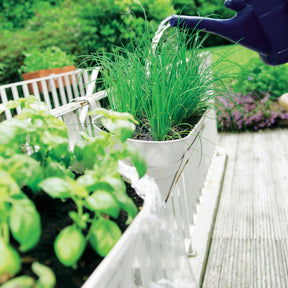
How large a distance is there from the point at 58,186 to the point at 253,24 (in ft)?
2.82

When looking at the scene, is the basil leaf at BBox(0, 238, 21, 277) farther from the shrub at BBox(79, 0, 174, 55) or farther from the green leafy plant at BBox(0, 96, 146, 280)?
the shrub at BBox(79, 0, 174, 55)

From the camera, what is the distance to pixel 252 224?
6.23 ft

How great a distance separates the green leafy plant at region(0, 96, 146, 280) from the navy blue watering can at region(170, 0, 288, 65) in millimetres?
588

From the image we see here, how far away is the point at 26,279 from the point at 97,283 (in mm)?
85

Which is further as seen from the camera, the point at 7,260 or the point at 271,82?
the point at 271,82

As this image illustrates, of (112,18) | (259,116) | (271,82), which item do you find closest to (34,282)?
(259,116)

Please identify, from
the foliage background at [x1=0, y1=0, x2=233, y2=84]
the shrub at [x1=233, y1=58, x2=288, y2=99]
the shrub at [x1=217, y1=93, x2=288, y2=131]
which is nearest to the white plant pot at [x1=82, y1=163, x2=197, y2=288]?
the foliage background at [x1=0, y1=0, x2=233, y2=84]

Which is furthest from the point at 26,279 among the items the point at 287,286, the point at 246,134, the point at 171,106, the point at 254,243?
the point at 246,134

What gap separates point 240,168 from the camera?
9.06ft

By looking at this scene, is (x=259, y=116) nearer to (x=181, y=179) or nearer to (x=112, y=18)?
(x=112, y=18)

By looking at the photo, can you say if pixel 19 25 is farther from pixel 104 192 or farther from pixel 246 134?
pixel 104 192

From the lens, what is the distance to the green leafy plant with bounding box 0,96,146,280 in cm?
34

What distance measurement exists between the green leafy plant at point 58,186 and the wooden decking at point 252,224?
1205 millimetres

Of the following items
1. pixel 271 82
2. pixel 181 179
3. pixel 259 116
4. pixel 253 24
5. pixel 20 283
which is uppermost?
pixel 253 24
